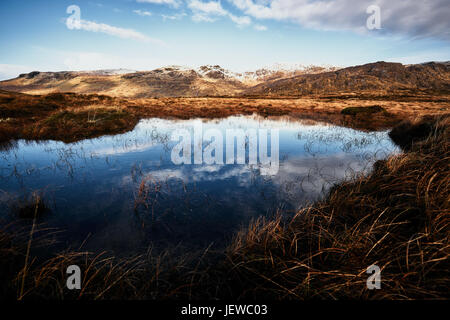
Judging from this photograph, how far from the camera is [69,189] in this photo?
5973 mm

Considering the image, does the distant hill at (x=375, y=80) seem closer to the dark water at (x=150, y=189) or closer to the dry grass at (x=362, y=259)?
the dark water at (x=150, y=189)

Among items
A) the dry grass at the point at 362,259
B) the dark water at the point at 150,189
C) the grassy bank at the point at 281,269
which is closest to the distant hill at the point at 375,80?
the dark water at the point at 150,189

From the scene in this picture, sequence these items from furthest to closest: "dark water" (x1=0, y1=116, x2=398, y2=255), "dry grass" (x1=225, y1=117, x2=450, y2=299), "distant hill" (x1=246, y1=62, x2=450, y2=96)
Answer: "distant hill" (x1=246, y1=62, x2=450, y2=96) → "dark water" (x1=0, y1=116, x2=398, y2=255) → "dry grass" (x1=225, y1=117, x2=450, y2=299)

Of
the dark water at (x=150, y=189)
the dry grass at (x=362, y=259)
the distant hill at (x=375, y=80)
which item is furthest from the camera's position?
the distant hill at (x=375, y=80)

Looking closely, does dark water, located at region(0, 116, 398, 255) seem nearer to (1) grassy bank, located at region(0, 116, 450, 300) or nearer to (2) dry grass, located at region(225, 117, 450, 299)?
(1) grassy bank, located at region(0, 116, 450, 300)

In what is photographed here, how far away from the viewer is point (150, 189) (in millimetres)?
6168

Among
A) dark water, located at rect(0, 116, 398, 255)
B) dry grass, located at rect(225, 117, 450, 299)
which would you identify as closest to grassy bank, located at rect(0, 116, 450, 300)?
dry grass, located at rect(225, 117, 450, 299)

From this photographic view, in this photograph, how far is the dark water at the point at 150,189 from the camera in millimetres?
4277

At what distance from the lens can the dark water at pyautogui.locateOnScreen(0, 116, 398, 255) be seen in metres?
4.28

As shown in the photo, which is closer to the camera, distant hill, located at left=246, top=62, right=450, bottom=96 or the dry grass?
the dry grass

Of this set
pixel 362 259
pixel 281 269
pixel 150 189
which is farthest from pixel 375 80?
pixel 281 269

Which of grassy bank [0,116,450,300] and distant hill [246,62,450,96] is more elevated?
distant hill [246,62,450,96]
